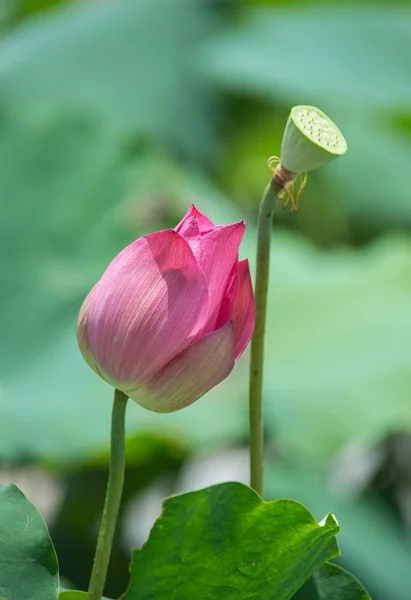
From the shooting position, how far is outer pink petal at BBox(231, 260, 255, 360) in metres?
0.42

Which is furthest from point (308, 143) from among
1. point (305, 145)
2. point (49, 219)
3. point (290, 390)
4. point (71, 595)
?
point (49, 219)

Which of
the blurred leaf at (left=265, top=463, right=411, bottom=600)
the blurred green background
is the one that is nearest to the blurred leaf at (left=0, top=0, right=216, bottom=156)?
the blurred green background

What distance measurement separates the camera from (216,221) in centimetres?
161

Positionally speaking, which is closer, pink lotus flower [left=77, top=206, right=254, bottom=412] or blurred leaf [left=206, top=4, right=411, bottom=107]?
pink lotus flower [left=77, top=206, right=254, bottom=412]

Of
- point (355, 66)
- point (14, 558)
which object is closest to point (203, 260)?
point (14, 558)

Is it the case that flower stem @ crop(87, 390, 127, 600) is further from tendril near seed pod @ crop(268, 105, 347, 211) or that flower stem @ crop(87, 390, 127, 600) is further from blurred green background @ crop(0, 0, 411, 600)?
blurred green background @ crop(0, 0, 411, 600)

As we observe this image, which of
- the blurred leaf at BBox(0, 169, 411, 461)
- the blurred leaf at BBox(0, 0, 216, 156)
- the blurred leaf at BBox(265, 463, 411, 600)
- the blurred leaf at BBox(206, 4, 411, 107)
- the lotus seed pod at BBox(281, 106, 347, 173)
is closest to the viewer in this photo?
the lotus seed pod at BBox(281, 106, 347, 173)

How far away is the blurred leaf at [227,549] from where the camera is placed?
422 mm

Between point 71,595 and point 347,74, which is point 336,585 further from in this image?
point 347,74

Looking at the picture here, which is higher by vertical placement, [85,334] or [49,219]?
[49,219]

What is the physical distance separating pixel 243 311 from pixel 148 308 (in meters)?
0.04

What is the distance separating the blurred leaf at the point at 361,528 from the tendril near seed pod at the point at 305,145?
851mm

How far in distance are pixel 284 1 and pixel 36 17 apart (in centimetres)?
51

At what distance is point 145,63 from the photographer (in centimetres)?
200
